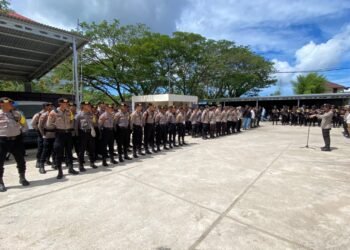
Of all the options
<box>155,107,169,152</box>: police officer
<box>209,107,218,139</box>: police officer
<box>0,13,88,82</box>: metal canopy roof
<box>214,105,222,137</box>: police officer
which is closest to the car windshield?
Result: <box>0,13,88,82</box>: metal canopy roof

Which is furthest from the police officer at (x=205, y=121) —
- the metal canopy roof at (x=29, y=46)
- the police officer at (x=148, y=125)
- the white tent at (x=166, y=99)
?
the white tent at (x=166, y=99)

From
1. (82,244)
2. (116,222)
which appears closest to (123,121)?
(116,222)

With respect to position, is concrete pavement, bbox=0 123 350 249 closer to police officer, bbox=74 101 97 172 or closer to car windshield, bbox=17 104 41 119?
police officer, bbox=74 101 97 172

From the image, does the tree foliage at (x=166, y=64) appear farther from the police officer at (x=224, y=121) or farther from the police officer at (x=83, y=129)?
the police officer at (x=83, y=129)

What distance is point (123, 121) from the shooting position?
6.68 metres

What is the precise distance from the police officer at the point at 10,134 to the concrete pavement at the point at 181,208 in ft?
1.39

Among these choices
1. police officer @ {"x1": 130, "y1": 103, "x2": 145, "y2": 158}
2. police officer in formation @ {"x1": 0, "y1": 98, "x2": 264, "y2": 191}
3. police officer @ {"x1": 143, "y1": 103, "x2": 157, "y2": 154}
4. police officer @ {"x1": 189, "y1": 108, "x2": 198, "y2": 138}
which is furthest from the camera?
police officer @ {"x1": 189, "y1": 108, "x2": 198, "y2": 138}

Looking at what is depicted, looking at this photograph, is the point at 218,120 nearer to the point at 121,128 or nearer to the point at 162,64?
the point at 121,128

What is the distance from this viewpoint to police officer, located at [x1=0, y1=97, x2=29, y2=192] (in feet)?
13.9

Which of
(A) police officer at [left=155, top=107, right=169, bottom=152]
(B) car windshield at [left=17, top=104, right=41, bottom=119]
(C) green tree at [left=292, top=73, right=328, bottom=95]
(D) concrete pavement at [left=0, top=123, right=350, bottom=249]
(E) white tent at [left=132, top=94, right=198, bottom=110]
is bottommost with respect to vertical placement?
(D) concrete pavement at [left=0, top=123, right=350, bottom=249]

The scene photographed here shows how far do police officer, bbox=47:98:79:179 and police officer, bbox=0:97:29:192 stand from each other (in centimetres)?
63

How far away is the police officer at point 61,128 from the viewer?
16.4 feet

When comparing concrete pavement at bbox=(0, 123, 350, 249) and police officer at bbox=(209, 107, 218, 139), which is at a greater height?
police officer at bbox=(209, 107, 218, 139)

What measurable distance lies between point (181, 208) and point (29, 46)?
11.0 metres
